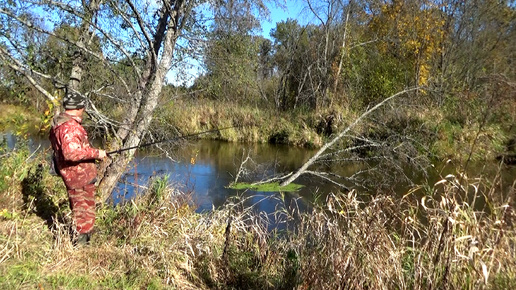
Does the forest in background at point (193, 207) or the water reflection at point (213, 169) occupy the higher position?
the forest in background at point (193, 207)

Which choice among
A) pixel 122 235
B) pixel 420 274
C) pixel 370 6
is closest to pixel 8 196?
Result: pixel 122 235

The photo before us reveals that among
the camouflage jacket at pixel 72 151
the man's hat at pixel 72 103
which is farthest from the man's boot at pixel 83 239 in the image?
the man's hat at pixel 72 103

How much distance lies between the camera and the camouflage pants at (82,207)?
3768 millimetres

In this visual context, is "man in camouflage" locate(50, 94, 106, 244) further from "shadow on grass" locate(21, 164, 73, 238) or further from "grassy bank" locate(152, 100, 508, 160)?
"grassy bank" locate(152, 100, 508, 160)

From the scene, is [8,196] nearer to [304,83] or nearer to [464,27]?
[304,83]

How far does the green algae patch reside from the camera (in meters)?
9.35

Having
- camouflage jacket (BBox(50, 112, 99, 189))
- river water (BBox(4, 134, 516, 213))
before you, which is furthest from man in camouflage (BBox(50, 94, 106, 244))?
river water (BBox(4, 134, 516, 213))

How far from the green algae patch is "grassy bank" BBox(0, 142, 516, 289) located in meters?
4.26

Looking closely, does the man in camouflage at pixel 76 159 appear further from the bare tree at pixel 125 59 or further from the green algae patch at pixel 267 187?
the green algae patch at pixel 267 187

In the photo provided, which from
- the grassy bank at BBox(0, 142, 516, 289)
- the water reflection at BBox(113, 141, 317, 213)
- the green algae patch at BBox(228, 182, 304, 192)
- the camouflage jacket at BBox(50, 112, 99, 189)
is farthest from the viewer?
the green algae patch at BBox(228, 182, 304, 192)

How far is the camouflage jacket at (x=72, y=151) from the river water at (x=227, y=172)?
8.48ft

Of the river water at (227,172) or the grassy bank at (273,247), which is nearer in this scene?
the grassy bank at (273,247)

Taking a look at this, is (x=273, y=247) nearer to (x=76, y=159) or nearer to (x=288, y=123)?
(x=76, y=159)

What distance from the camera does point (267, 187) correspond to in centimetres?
949
